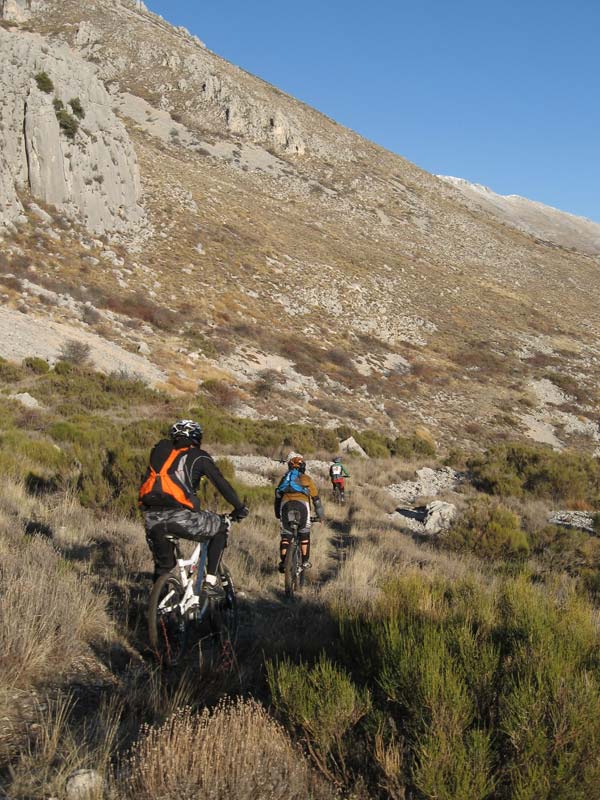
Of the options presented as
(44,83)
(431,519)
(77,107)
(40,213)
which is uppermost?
(44,83)

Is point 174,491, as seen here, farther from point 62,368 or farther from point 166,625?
point 62,368

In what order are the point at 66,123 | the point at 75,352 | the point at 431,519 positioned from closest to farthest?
the point at 431,519, the point at 75,352, the point at 66,123

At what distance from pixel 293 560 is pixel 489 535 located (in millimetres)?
4572

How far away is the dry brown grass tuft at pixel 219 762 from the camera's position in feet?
7.15

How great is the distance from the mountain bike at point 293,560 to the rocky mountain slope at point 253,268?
14474 millimetres

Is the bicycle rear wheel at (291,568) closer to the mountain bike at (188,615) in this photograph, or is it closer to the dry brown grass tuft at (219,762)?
the mountain bike at (188,615)

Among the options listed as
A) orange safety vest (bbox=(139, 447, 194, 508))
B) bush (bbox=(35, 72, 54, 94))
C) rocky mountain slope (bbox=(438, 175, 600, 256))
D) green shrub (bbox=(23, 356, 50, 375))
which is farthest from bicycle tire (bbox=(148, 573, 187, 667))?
rocky mountain slope (bbox=(438, 175, 600, 256))

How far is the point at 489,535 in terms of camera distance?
30.9 feet

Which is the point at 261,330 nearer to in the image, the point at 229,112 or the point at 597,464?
the point at 597,464

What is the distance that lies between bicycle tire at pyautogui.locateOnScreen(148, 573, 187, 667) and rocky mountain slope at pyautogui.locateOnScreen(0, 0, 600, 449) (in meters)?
16.9

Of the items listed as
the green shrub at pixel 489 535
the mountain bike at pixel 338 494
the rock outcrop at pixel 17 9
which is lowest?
the mountain bike at pixel 338 494

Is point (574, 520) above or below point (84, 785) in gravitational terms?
below

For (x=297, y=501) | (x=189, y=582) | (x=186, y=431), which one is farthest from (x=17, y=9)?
(x=189, y=582)

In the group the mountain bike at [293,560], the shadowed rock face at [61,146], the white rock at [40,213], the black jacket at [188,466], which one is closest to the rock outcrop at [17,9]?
the shadowed rock face at [61,146]
